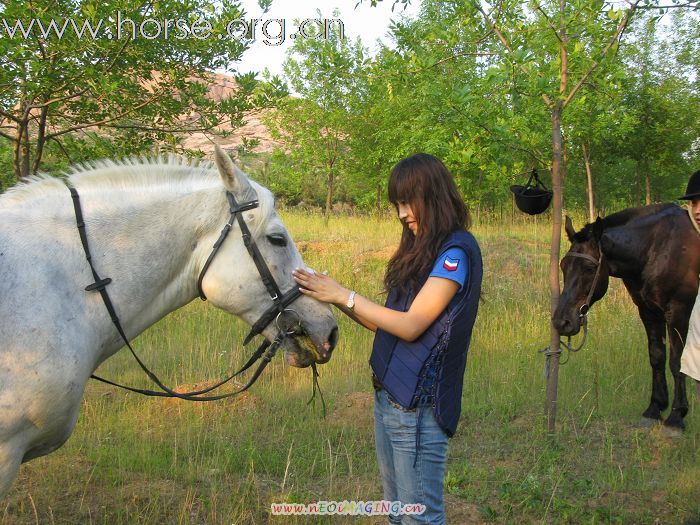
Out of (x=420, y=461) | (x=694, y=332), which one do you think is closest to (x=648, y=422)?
(x=694, y=332)

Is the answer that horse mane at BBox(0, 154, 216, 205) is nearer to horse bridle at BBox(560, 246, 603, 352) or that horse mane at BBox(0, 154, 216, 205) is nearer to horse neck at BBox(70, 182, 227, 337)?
horse neck at BBox(70, 182, 227, 337)

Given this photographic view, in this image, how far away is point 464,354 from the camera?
7.94ft

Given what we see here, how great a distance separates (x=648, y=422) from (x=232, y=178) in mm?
4704

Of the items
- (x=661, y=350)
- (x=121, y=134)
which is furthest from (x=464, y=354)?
(x=121, y=134)

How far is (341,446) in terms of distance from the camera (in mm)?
4531

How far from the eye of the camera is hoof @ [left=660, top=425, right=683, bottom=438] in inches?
192

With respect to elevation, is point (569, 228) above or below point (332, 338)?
above

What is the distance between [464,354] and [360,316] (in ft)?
1.62

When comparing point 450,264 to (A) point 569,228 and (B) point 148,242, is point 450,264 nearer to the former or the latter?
(B) point 148,242

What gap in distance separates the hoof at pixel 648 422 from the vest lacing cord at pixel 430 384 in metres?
3.87

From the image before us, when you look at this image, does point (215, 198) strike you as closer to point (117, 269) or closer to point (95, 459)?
point (117, 269)

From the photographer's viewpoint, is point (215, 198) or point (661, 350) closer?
point (215, 198)

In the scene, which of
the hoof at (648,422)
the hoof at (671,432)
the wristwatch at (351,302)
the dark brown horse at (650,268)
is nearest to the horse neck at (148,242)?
the wristwatch at (351,302)

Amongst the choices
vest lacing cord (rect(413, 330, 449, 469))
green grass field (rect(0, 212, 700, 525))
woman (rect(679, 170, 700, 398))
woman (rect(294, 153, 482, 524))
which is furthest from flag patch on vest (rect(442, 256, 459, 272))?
green grass field (rect(0, 212, 700, 525))
